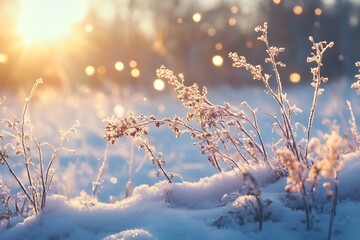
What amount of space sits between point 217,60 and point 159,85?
3123 mm

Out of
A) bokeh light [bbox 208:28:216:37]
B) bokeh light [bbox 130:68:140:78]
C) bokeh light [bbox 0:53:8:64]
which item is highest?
bokeh light [bbox 208:28:216:37]

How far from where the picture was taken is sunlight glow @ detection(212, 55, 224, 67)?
19312mm

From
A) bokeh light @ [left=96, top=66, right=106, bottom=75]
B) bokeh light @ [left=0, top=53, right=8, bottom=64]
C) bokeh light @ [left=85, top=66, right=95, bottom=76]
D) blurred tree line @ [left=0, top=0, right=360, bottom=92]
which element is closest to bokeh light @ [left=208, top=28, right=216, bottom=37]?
blurred tree line @ [left=0, top=0, right=360, bottom=92]

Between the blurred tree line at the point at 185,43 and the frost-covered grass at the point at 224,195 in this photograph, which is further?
the blurred tree line at the point at 185,43

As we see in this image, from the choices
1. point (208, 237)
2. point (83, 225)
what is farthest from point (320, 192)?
point (83, 225)

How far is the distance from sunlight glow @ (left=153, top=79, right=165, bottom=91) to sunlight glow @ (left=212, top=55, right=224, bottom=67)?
2587mm

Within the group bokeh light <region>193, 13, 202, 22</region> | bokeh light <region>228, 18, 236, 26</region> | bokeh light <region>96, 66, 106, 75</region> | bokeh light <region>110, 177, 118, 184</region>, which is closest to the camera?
bokeh light <region>110, 177, 118, 184</region>

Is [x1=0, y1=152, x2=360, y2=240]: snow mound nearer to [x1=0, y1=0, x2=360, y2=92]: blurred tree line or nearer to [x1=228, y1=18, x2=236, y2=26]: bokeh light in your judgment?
[x1=0, y1=0, x2=360, y2=92]: blurred tree line

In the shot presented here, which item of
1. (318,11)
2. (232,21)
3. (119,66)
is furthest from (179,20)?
(318,11)

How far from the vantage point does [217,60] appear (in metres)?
19.5

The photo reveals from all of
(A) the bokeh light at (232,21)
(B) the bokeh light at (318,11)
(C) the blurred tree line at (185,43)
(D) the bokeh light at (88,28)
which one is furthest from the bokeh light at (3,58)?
(B) the bokeh light at (318,11)

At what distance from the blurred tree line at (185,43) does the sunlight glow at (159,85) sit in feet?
0.83

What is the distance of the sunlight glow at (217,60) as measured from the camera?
19.3 metres

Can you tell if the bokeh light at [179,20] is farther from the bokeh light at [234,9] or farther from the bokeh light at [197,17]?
the bokeh light at [234,9]
